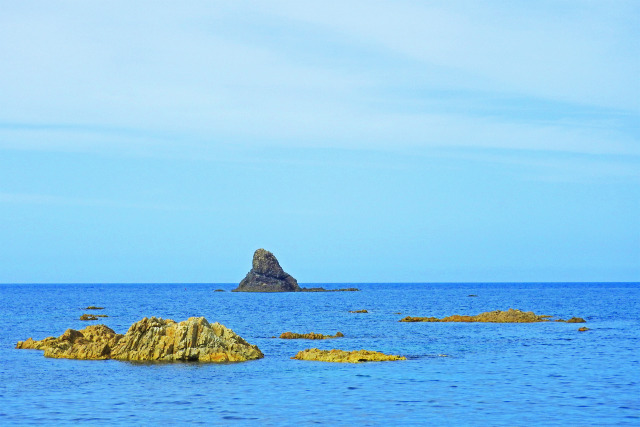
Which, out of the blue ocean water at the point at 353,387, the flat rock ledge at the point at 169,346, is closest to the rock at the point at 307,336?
the blue ocean water at the point at 353,387

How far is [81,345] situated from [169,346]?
27.0 ft

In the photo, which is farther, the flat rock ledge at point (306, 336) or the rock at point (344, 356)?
the flat rock ledge at point (306, 336)

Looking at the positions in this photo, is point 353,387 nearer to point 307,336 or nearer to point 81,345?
point 81,345

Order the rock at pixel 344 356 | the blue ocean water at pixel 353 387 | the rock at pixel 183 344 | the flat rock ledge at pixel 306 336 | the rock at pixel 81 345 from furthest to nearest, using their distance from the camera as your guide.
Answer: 1. the flat rock ledge at pixel 306 336
2. the rock at pixel 81 345
3. the rock at pixel 183 344
4. the rock at pixel 344 356
5. the blue ocean water at pixel 353 387

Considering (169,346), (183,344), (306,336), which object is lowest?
(306,336)

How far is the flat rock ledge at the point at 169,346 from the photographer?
2046 inches

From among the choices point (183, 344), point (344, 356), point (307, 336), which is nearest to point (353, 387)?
point (344, 356)

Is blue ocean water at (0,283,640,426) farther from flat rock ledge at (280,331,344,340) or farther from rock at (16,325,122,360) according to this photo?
flat rock ledge at (280,331,344,340)

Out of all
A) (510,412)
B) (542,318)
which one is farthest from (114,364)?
(542,318)

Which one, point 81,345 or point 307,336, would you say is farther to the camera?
point 307,336

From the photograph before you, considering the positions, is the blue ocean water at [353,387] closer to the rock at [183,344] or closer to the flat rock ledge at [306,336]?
the rock at [183,344]

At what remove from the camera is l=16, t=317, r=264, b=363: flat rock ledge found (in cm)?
5197

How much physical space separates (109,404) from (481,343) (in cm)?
4054

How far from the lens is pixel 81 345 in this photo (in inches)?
2176
